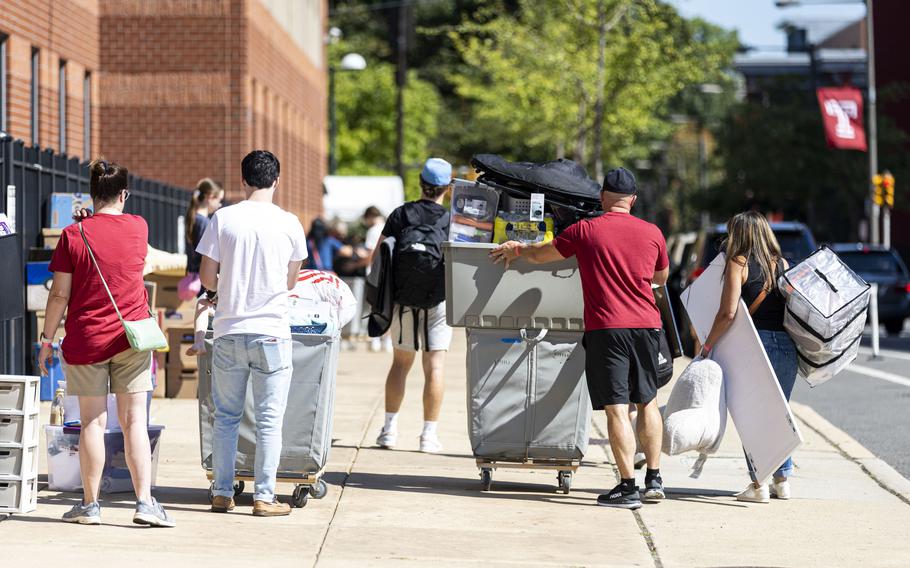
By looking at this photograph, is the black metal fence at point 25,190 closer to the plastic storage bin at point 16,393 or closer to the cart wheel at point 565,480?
the plastic storage bin at point 16,393

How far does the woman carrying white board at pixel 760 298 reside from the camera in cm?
848

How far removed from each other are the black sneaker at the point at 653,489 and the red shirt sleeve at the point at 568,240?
1.32m

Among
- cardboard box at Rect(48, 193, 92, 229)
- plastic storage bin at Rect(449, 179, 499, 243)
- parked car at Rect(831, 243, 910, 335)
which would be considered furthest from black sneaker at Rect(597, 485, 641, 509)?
parked car at Rect(831, 243, 910, 335)

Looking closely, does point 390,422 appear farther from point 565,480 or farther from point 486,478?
point 565,480

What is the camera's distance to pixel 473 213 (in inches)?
335

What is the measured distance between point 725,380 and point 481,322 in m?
1.41

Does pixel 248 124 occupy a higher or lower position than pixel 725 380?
higher

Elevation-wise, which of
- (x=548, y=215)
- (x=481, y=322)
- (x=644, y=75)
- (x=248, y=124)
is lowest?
(x=481, y=322)

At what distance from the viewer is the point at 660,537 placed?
7.32 m

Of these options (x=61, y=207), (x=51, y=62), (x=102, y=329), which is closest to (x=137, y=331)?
(x=102, y=329)

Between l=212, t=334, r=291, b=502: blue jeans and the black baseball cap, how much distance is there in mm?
1939

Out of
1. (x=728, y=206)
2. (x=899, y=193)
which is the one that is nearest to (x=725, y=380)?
(x=899, y=193)

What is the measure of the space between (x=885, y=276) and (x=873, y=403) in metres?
13.2

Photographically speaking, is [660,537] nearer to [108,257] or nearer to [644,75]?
[108,257]
